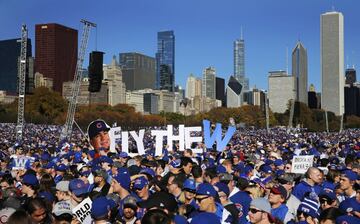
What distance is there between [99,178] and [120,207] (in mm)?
2613

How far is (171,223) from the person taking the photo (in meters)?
4.58

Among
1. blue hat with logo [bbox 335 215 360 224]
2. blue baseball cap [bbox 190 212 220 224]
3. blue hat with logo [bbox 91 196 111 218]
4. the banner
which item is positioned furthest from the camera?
the banner

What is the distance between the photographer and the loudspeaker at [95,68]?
29.6 metres

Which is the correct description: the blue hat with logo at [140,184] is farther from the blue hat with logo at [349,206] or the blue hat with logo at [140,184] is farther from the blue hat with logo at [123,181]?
the blue hat with logo at [349,206]

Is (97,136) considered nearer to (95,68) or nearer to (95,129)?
(95,129)

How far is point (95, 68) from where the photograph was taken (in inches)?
1171

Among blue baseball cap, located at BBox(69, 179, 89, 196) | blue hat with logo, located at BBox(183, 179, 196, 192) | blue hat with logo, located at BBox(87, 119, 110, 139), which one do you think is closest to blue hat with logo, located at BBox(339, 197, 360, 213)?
blue hat with logo, located at BBox(183, 179, 196, 192)

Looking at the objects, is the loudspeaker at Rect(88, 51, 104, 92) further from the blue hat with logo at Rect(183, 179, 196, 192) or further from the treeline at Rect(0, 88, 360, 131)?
the treeline at Rect(0, 88, 360, 131)

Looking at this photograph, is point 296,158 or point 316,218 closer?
point 316,218

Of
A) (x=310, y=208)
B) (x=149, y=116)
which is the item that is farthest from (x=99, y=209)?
(x=149, y=116)

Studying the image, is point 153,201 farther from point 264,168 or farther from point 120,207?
point 264,168

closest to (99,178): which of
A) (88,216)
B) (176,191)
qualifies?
(176,191)

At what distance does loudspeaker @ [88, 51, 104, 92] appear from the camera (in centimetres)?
2956

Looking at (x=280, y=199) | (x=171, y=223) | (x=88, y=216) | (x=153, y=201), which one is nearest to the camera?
(x=171, y=223)
